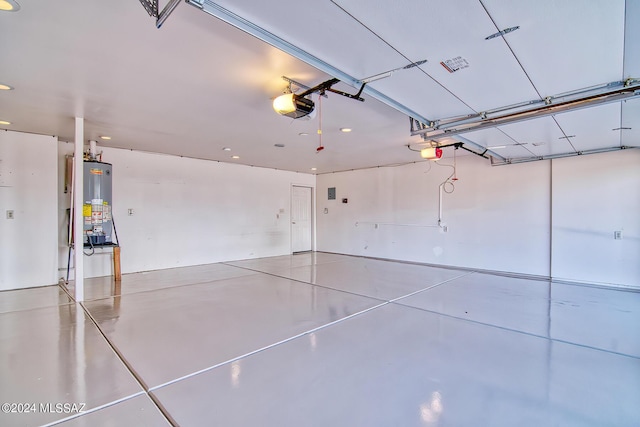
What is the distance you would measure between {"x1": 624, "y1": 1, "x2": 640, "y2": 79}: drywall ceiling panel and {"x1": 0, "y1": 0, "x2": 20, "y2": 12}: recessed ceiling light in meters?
3.58

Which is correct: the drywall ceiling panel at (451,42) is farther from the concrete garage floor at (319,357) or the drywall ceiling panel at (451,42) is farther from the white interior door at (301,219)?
the white interior door at (301,219)

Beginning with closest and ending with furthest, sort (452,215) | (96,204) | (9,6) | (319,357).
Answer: (9,6) → (319,357) → (96,204) → (452,215)

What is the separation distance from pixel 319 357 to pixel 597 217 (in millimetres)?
5679

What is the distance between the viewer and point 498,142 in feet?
15.6

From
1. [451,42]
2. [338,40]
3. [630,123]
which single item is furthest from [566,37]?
[630,123]

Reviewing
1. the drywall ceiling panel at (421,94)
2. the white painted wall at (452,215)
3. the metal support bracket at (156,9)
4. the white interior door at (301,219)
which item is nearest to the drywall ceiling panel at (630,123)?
the white painted wall at (452,215)

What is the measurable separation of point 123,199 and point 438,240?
698 centimetres

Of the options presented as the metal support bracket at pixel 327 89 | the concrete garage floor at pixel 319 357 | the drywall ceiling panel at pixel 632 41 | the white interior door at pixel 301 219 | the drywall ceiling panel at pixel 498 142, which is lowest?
the concrete garage floor at pixel 319 357

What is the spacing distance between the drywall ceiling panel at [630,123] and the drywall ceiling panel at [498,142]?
1.19 metres

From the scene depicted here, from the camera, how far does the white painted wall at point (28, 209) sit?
4762 millimetres

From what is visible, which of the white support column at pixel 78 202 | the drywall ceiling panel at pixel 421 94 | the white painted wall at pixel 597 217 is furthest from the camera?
the white painted wall at pixel 597 217

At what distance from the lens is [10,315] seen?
359 cm

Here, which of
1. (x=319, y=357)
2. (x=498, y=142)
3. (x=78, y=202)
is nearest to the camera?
(x=319, y=357)

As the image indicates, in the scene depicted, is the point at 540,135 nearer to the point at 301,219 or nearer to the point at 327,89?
the point at 327,89
